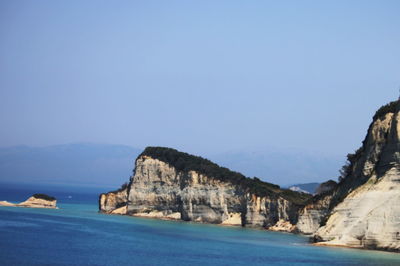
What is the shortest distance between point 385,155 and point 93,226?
120ft

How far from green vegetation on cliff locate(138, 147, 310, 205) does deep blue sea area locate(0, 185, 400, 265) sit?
384 inches

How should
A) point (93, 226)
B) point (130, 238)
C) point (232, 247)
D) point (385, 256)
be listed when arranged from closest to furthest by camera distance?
1. point (385, 256)
2. point (232, 247)
3. point (130, 238)
4. point (93, 226)

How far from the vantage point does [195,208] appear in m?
111

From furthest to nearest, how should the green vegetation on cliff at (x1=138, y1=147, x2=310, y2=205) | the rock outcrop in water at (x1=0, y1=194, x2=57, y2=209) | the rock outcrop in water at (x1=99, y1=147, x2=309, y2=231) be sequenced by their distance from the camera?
1. the rock outcrop in water at (x1=0, y1=194, x2=57, y2=209)
2. the green vegetation on cliff at (x1=138, y1=147, x2=310, y2=205)
3. the rock outcrop in water at (x1=99, y1=147, x2=309, y2=231)

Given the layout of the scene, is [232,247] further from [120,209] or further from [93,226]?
[120,209]

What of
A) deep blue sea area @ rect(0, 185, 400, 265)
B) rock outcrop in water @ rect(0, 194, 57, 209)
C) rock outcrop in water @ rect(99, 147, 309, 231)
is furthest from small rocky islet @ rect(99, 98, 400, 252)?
rock outcrop in water @ rect(0, 194, 57, 209)

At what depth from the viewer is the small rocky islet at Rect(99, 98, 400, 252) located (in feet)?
220

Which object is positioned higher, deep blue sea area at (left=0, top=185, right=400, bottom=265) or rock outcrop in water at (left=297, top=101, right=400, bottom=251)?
rock outcrop in water at (left=297, top=101, right=400, bottom=251)

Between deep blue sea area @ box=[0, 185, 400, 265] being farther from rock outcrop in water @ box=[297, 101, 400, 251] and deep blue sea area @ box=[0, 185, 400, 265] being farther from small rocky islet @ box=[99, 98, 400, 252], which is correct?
small rocky islet @ box=[99, 98, 400, 252]

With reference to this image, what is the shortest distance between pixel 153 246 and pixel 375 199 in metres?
19.2

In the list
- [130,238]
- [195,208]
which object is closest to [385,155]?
[130,238]

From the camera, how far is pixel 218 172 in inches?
4439

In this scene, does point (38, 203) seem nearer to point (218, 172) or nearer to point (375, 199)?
point (218, 172)

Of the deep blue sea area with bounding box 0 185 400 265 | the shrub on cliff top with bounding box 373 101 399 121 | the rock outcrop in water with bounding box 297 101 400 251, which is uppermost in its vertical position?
the shrub on cliff top with bounding box 373 101 399 121
